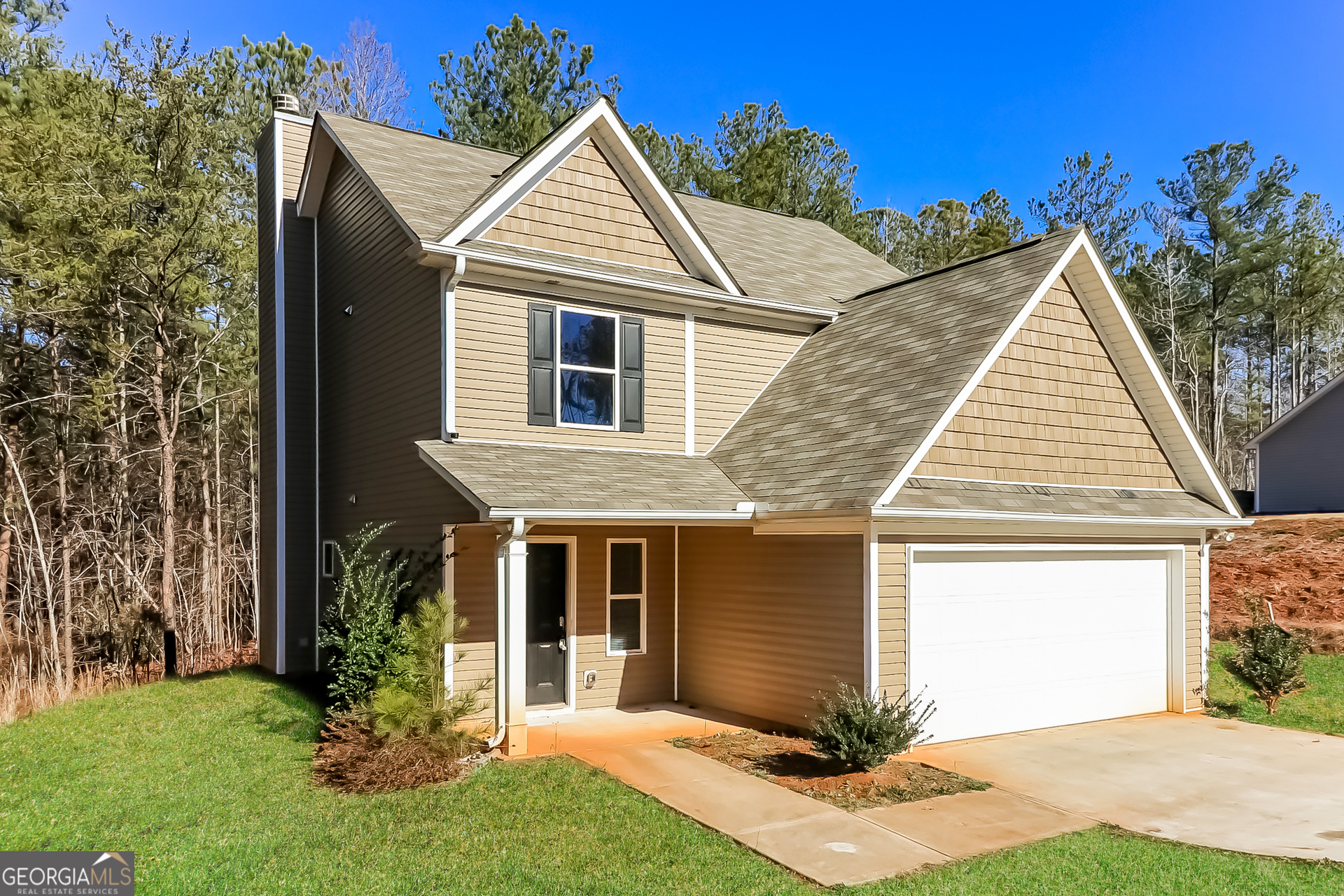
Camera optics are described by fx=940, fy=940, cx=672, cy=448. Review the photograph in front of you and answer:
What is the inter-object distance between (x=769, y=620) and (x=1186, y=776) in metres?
4.46

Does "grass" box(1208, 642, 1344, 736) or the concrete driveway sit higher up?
the concrete driveway

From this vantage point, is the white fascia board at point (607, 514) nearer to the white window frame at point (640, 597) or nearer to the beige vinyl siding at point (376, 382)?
the beige vinyl siding at point (376, 382)

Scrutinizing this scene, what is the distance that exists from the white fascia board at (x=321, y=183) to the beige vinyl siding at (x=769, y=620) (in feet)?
18.4

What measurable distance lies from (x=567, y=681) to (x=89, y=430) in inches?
617

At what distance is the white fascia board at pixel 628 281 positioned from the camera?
11.1 metres

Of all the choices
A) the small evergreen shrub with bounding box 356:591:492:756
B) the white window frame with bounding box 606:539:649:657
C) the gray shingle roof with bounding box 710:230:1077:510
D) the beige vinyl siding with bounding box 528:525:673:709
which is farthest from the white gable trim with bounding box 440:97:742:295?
the small evergreen shrub with bounding box 356:591:492:756

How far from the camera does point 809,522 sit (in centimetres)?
1041

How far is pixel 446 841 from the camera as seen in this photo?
7.01 meters

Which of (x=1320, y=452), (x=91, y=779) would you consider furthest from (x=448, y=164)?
(x=1320, y=452)

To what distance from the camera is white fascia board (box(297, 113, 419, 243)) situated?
40.6 ft

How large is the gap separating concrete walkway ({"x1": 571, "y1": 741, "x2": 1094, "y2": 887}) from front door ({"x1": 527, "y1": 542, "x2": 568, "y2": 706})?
109 inches

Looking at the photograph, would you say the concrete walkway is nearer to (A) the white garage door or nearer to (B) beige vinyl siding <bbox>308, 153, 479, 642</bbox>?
(A) the white garage door

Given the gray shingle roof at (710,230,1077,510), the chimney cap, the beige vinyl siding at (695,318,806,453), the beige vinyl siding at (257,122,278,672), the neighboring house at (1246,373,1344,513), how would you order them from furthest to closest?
the neighboring house at (1246,373,1344,513) → the chimney cap → the beige vinyl siding at (257,122,278,672) → the beige vinyl siding at (695,318,806,453) → the gray shingle roof at (710,230,1077,510)

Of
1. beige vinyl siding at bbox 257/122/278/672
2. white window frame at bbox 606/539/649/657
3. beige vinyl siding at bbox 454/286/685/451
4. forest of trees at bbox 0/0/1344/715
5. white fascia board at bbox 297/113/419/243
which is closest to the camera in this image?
beige vinyl siding at bbox 454/286/685/451
